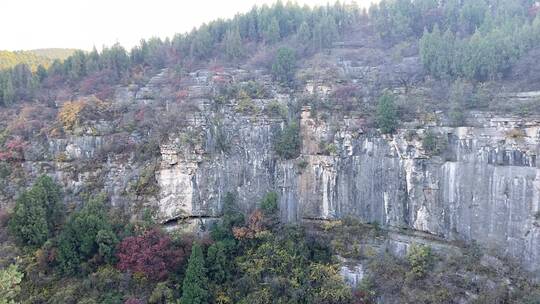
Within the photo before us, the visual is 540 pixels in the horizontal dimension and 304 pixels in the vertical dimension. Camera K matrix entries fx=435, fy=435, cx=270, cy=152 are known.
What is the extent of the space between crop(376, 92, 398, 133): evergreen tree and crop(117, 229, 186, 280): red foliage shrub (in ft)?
36.3

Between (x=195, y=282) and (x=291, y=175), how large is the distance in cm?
763

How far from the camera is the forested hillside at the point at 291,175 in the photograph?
58.0ft

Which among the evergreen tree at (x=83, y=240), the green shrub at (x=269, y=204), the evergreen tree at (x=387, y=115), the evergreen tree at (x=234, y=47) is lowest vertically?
Answer: the evergreen tree at (x=83, y=240)

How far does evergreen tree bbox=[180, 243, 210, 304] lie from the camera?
17.3 meters

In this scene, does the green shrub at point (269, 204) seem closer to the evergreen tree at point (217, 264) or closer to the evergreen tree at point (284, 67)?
the evergreen tree at point (217, 264)

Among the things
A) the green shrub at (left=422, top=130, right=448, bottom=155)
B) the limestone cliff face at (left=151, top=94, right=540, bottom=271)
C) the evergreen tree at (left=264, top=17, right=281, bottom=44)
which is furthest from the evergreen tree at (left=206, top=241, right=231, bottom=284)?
the evergreen tree at (left=264, top=17, right=281, bottom=44)

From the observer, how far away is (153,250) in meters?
18.5

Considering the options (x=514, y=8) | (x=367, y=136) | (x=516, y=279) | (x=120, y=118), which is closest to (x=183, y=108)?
(x=120, y=118)

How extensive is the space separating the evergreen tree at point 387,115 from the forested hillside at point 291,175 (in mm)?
68

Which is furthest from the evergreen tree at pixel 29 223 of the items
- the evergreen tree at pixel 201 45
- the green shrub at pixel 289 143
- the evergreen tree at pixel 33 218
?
the evergreen tree at pixel 201 45

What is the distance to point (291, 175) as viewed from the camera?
2258 cm

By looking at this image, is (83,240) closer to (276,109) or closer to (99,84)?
(276,109)

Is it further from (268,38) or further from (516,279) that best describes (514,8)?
(516,279)

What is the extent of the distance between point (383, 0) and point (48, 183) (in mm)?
26962
